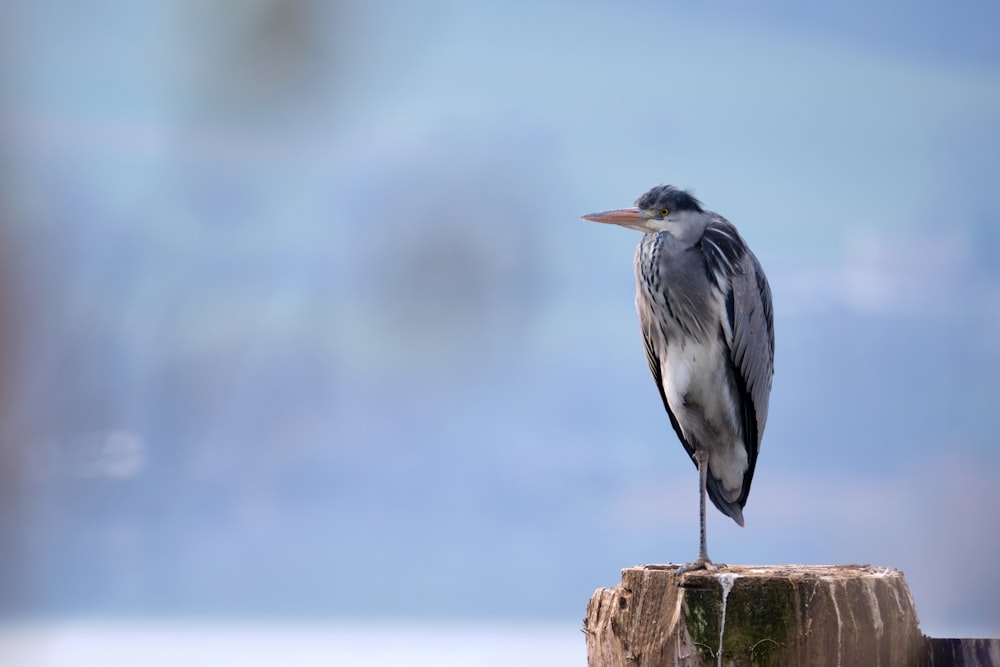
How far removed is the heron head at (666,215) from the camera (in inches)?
170

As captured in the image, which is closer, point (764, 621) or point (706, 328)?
point (764, 621)

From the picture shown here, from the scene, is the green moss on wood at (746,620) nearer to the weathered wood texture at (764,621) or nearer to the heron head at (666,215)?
the weathered wood texture at (764,621)

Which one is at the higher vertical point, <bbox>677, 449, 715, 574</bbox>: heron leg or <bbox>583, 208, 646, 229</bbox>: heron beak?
<bbox>583, 208, 646, 229</bbox>: heron beak

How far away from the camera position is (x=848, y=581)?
122 inches

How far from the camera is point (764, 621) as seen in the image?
2.98m

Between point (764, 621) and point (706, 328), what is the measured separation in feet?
5.01

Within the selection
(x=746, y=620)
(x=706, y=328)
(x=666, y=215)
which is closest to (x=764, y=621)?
(x=746, y=620)

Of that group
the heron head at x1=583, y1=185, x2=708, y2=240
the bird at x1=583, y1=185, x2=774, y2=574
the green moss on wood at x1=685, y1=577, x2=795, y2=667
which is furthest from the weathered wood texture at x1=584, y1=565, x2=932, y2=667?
the heron head at x1=583, y1=185, x2=708, y2=240

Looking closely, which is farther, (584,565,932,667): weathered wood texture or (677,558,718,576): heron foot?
(677,558,718,576): heron foot

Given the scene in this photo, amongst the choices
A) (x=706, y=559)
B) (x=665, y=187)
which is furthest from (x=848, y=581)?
(x=665, y=187)

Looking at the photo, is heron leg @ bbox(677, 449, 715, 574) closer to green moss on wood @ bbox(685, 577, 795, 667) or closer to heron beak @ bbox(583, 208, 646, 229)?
green moss on wood @ bbox(685, 577, 795, 667)

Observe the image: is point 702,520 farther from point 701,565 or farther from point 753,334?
point 753,334

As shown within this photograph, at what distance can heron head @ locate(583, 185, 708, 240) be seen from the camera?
4.32 meters

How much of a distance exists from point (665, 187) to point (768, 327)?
81 cm
